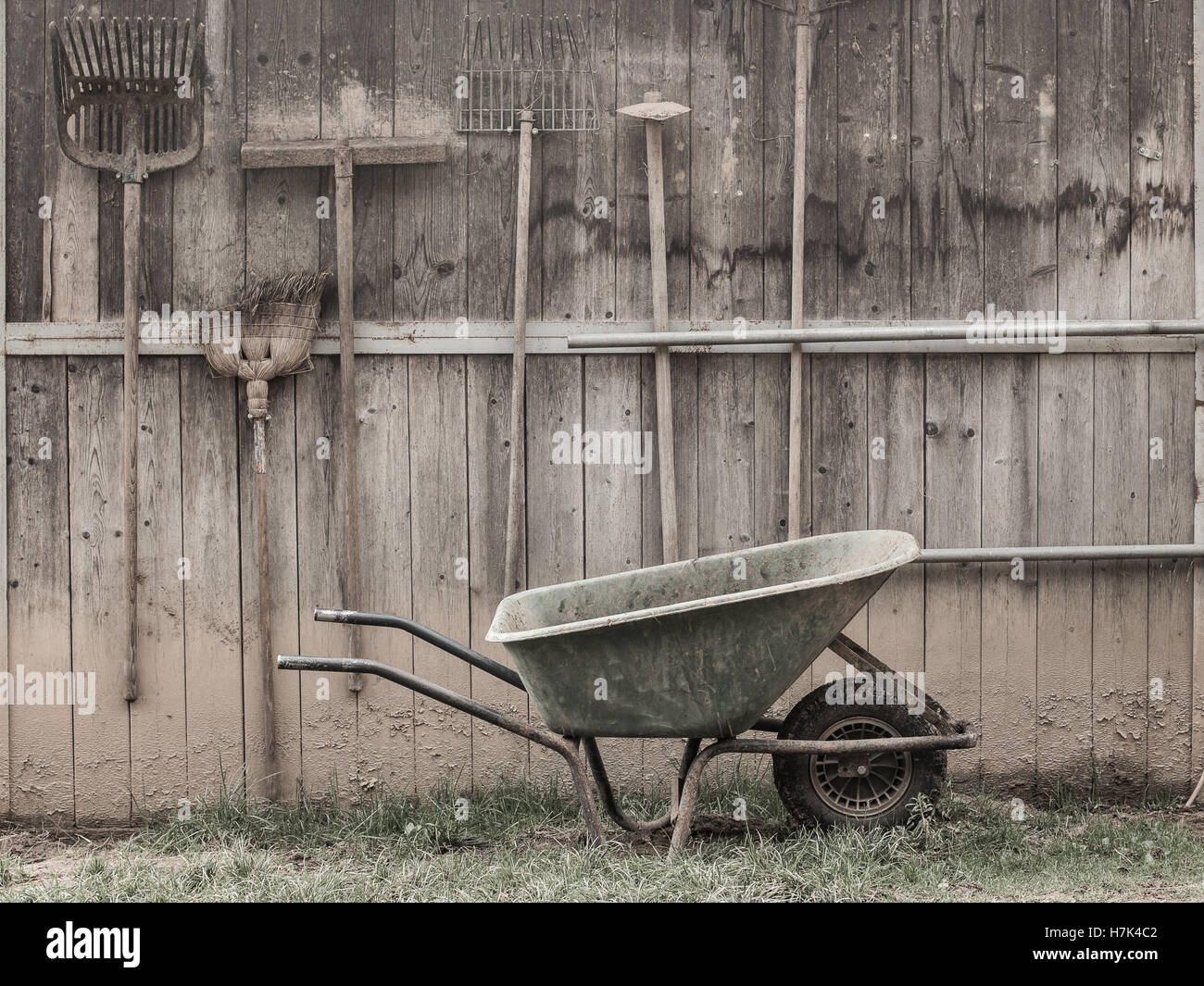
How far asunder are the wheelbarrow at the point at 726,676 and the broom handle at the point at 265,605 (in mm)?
650

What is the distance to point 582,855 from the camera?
3.39 m

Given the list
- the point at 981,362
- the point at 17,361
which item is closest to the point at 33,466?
the point at 17,361

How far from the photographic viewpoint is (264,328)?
3.90 meters

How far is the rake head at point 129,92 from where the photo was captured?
3.86 m


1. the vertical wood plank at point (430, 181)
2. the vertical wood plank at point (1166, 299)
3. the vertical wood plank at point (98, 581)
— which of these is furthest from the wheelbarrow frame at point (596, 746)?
the vertical wood plank at point (430, 181)

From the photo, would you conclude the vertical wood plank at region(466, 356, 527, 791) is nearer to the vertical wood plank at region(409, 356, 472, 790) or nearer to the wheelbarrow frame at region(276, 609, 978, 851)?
the vertical wood plank at region(409, 356, 472, 790)

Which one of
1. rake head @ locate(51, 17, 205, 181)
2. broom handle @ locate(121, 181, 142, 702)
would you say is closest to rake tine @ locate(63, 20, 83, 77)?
rake head @ locate(51, 17, 205, 181)

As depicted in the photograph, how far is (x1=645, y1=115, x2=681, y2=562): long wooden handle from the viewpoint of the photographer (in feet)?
13.0

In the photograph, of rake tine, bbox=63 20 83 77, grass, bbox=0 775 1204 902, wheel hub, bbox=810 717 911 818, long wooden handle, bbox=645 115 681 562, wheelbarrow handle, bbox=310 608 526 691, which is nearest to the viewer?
grass, bbox=0 775 1204 902

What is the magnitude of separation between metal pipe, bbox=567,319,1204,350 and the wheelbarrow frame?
3.55 ft

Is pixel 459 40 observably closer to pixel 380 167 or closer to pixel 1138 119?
pixel 380 167

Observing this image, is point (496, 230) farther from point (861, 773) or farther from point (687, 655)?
point (861, 773)

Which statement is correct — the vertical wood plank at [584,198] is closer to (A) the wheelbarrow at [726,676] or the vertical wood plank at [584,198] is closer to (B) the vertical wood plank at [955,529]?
(A) the wheelbarrow at [726,676]
